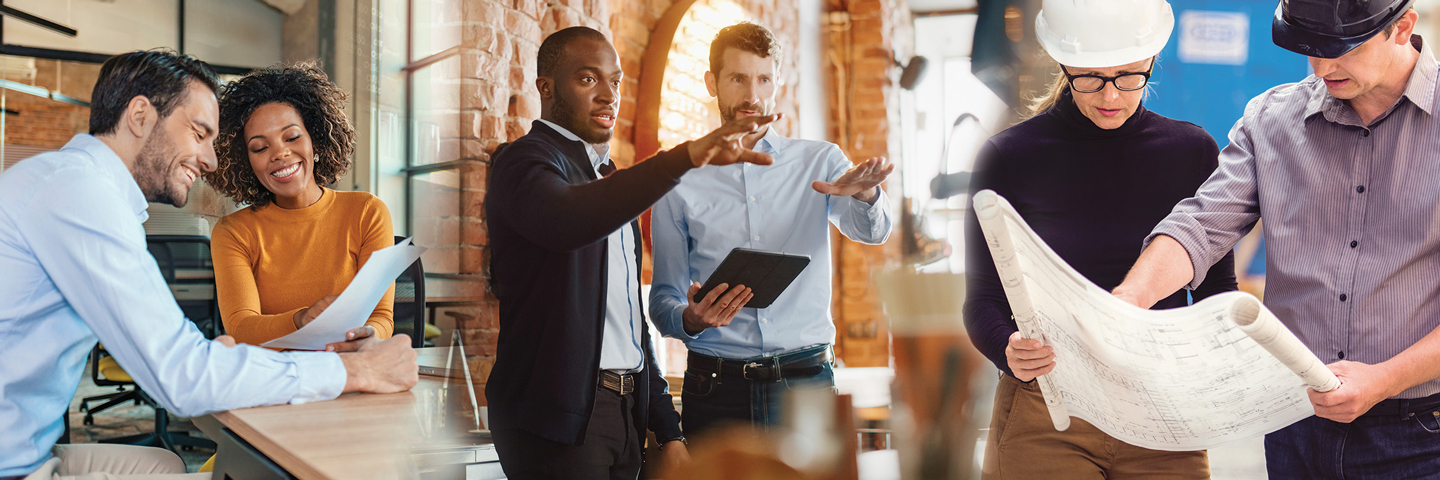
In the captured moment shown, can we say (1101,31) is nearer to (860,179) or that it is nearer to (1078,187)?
(1078,187)

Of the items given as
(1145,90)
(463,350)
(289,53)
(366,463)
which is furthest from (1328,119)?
(289,53)

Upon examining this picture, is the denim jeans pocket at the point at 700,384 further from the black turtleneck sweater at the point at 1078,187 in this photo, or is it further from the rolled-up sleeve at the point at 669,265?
the black turtleneck sweater at the point at 1078,187

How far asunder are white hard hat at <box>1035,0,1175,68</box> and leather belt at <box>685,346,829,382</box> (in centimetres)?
39

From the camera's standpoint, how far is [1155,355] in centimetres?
68

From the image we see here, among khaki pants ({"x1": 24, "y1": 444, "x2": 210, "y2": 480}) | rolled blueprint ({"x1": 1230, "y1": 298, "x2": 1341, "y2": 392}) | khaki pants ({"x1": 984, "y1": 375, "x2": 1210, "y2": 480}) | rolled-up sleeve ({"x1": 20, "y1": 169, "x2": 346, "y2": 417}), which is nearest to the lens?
rolled blueprint ({"x1": 1230, "y1": 298, "x2": 1341, "y2": 392})

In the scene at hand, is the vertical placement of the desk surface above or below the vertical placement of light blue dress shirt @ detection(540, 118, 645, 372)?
below

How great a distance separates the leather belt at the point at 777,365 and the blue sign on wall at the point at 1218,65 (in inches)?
Result: 18.6

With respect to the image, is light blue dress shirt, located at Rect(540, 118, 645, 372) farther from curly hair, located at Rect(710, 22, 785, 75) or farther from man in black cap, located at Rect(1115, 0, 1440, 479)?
man in black cap, located at Rect(1115, 0, 1440, 479)

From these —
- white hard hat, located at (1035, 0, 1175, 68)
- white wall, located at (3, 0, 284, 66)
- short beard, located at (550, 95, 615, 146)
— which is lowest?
short beard, located at (550, 95, 615, 146)

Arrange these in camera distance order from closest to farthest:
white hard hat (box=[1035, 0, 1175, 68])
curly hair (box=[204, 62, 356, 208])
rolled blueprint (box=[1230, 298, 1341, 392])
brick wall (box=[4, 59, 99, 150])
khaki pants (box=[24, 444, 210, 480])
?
rolled blueprint (box=[1230, 298, 1341, 392]), white hard hat (box=[1035, 0, 1175, 68]), khaki pants (box=[24, 444, 210, 480]), curly hair (box=[204, 62, 356, 208]), brick wall (box=[4, 59, 99, 150])

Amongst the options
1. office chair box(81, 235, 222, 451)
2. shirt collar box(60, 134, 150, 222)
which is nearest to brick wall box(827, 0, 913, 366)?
shirt collar box(60, 134, 150, 222)

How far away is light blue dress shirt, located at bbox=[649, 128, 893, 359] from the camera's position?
2.56 feet

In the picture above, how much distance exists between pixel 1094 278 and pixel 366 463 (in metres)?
0.81

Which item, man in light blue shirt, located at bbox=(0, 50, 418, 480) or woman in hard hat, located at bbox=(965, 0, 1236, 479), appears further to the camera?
man in light blue shirt, located at bbox=(0, 50, 418, 480)
